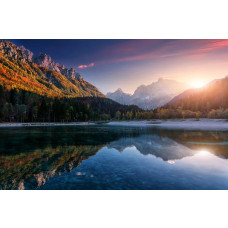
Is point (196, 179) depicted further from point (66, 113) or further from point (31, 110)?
point (31, 110)

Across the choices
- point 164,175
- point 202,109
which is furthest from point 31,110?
point 202,109

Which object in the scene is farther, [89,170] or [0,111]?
[0,111]

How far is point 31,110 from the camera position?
94250mm

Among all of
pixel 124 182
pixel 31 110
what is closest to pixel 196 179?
pixel 124 182

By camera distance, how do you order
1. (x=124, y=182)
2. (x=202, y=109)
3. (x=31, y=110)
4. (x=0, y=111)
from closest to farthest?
(x=124, y=182), (x=0, y=111), (x=31, y=110), (x=202, y=109)

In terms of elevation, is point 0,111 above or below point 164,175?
above

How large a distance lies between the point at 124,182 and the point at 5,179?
24.4 ft

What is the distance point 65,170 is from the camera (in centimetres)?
1073

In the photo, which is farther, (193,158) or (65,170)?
(193,158)
